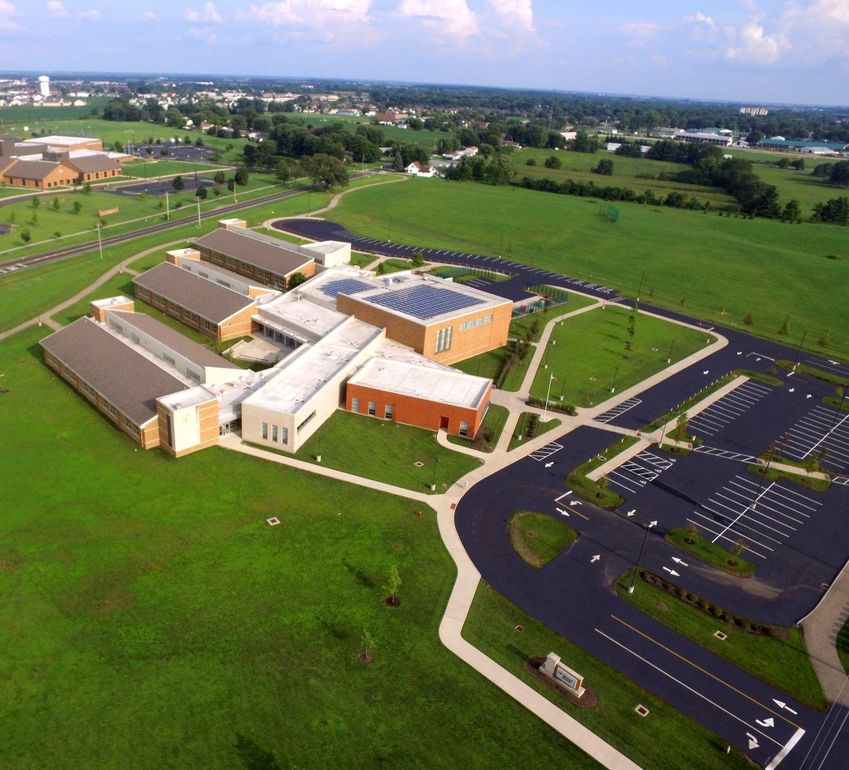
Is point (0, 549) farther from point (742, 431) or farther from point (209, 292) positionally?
point (742, 431)

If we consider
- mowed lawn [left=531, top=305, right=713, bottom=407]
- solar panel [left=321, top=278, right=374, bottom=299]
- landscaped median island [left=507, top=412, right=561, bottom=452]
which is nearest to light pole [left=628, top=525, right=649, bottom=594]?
landscaped median island [left=507, top=412, right=561, bottom=452]

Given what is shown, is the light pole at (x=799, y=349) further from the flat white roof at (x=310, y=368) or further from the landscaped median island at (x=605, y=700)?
the landscaped median island at (x=605, y=700)

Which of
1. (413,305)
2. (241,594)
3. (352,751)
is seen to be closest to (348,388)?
(413,305)

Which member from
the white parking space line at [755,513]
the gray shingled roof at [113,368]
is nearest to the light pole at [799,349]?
the white parking space line at [755,513]

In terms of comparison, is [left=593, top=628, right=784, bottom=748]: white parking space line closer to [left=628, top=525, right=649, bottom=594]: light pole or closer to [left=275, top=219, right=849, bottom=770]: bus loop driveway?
[left=275, top=219, right=849, bottom=770]: bus loop driveway

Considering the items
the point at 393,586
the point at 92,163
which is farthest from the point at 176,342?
the point at 92,163
